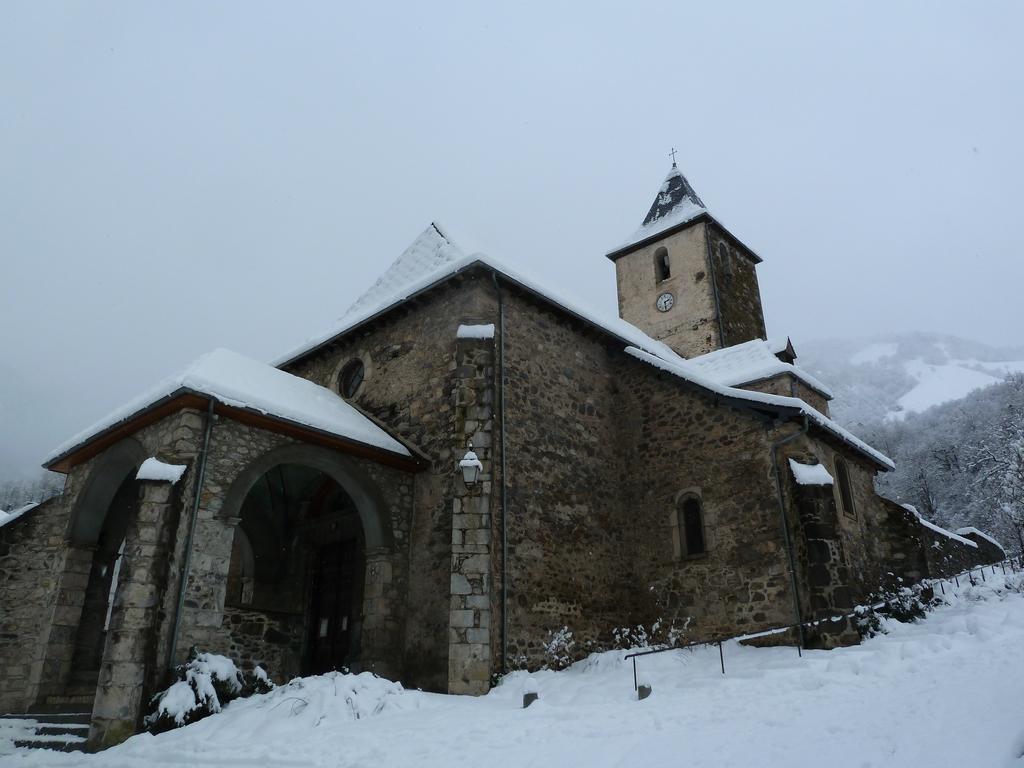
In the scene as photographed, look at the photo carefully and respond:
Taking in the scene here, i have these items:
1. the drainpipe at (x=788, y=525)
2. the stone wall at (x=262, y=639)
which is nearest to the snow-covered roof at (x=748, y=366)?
the drainpipe at (x=788, y=525)

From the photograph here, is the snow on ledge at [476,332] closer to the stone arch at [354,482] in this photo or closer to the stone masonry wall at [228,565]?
the stone masonry wall at [228,565]

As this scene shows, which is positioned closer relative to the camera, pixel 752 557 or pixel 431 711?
pixel 431 711

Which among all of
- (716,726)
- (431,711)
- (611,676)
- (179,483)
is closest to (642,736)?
A: (716,726)

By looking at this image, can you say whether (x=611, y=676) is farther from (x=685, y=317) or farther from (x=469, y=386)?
(x=685, y=317)

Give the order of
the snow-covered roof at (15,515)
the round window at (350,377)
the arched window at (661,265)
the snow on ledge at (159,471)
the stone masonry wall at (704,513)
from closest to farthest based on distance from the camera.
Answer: the snow on ledge at (159,471)
the stone masonry wall at (704,513)
the snow-covered roof at (15,515)
the round window at (350,377)
the arched window at (661,265)

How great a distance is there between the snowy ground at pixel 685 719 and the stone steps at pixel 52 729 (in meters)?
0.40

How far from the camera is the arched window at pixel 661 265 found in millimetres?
25203

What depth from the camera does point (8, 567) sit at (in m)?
13.6

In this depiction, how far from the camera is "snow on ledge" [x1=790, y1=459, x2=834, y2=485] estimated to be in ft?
39.9

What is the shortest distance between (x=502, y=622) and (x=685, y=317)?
14.8 metres

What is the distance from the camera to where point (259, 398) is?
1139 centimetres

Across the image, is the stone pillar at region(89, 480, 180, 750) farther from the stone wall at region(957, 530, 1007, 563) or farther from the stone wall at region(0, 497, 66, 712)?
the stone wall at region(957, 530, 1007, 563)

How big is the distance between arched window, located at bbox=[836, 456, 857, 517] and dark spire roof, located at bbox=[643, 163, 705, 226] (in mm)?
13294

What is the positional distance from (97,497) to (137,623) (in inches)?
151
